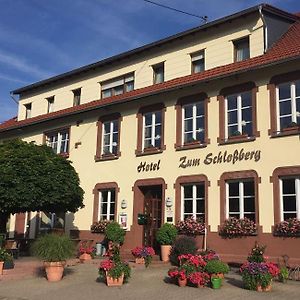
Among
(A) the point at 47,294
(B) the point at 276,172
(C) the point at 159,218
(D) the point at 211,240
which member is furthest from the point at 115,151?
(A) the point at 47,294

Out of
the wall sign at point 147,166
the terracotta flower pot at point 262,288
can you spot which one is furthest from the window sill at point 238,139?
the terracotta flower pot at point 262,288

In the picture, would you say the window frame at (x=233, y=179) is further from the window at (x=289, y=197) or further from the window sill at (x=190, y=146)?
the window sill at (x=190, y=146)

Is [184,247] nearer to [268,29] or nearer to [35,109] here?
[268,29]

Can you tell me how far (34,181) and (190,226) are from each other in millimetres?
5756

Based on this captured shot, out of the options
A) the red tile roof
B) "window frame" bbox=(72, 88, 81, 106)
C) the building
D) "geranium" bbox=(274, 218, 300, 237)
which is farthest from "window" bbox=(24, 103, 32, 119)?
"geranium" bbox=(274, 218, 300, 237)

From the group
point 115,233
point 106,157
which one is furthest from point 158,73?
point 115,233

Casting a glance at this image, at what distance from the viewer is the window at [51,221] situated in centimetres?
2283

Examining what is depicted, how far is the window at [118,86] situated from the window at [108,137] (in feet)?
5.95

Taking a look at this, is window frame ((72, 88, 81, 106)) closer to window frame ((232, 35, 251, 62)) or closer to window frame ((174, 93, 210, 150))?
window frame ((174, 93, 210, 150))

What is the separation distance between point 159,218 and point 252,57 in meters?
7.22

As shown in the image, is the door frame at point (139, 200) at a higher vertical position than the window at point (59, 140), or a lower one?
lower

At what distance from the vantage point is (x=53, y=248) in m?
13.4

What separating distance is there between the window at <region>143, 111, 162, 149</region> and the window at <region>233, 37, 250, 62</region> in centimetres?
378

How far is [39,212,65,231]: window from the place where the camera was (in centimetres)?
2283
